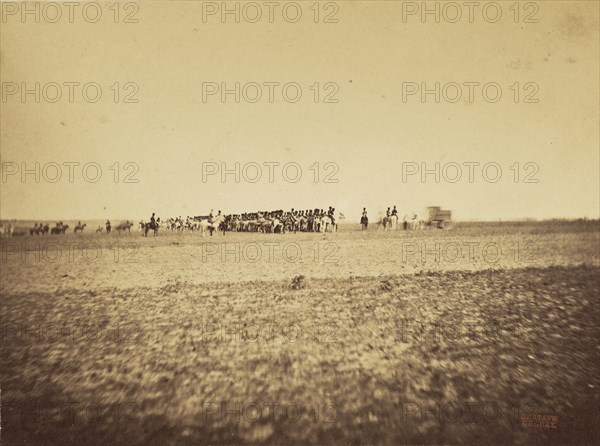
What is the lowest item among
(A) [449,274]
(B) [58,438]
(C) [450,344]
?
(B) [58,438]

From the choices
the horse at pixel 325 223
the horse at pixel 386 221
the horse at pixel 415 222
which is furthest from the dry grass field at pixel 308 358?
the horse at pixel 415 222

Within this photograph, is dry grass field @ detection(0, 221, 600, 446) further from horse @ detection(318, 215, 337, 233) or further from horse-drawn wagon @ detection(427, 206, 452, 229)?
horse-drawn wagon @ detection(427, 206, 452, 229)

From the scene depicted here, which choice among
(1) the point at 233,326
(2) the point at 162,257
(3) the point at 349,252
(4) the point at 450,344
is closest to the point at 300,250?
(3) the point at 349,252

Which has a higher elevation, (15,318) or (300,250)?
(300,250)

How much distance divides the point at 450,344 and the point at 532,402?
5.48 ft

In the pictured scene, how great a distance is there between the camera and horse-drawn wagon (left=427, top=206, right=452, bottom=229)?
28844mm

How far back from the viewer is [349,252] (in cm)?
1478

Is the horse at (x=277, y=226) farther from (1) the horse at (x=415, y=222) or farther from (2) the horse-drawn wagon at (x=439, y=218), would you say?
(2) the horse-drawn wagon at (x=439, y=218)

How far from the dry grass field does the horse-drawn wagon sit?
18489mm

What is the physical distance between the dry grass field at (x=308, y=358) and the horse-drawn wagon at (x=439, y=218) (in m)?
18.5

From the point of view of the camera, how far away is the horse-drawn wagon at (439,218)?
28.8 meters

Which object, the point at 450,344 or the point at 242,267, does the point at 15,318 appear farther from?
the point at 450,344

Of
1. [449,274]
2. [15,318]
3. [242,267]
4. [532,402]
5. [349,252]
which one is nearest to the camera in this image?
[532,402]

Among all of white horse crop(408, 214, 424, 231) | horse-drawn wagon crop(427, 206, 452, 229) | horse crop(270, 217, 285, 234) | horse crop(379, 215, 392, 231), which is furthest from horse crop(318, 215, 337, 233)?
horse-drawn wagon crop(427, 206, 452, 229)
